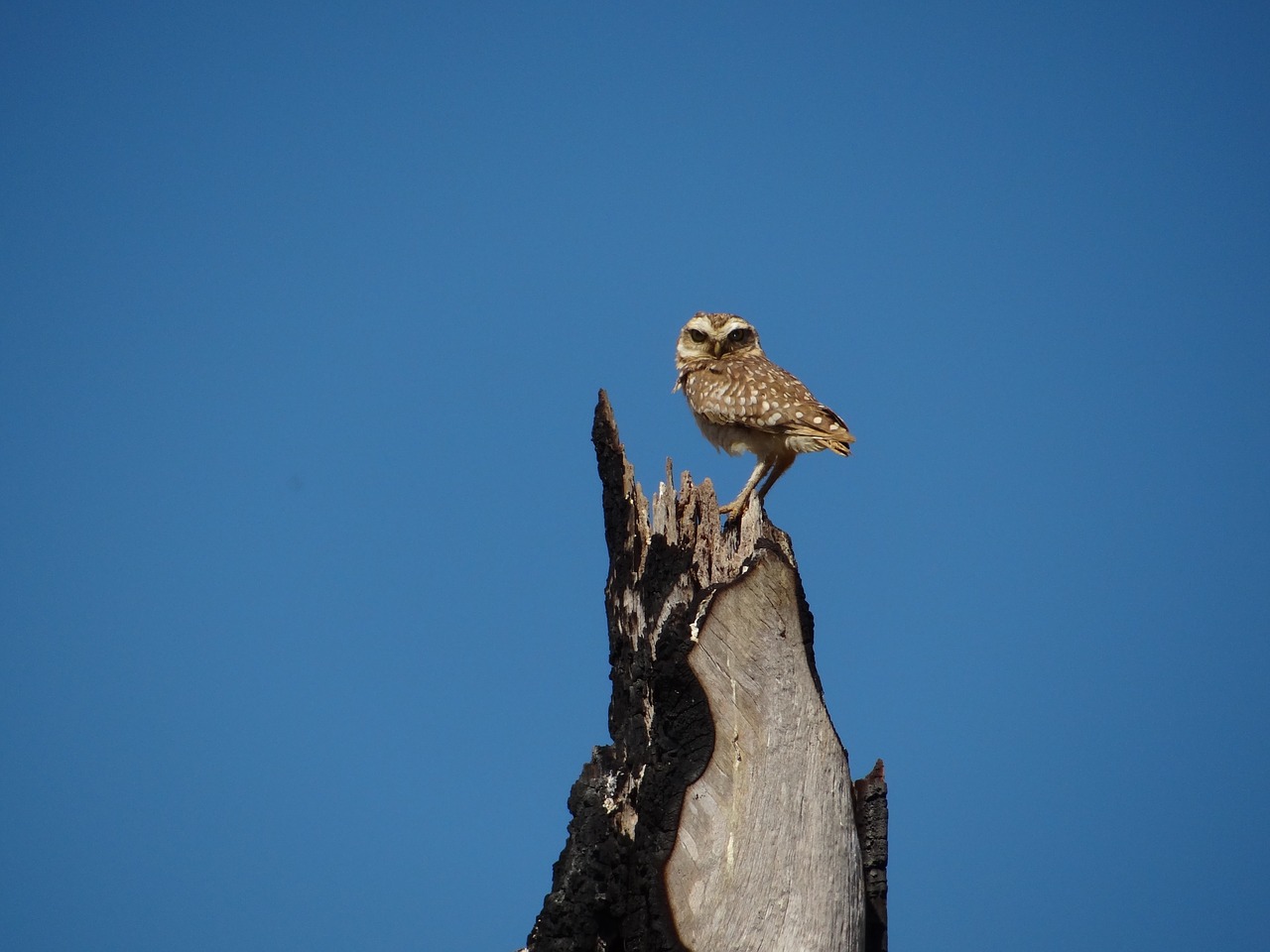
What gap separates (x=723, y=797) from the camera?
474 cm

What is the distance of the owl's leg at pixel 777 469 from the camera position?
6652 mm

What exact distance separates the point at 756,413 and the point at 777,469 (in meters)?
0.43

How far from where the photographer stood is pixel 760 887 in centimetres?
465

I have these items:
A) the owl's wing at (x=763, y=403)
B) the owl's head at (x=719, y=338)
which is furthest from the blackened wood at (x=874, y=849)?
the owl's head at (x=719, y=338)

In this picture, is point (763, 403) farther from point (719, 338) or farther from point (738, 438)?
point (719, 338)

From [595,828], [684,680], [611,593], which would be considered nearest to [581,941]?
[595,828]

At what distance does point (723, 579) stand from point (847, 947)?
155cm

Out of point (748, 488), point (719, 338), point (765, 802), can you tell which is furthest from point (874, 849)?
point (719, 338)

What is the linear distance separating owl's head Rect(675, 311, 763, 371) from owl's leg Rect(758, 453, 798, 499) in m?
1.08

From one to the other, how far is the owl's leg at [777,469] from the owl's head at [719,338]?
1.08m

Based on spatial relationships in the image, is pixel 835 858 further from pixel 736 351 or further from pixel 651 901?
pixel 736 351

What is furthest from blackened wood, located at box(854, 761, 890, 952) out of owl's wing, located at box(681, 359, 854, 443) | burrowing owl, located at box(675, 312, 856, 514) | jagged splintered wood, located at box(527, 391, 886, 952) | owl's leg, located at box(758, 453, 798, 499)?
owl's leg, located at box(758, 453, 798, 499)

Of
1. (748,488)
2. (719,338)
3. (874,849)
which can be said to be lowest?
(874,849)

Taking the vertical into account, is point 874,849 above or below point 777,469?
below
